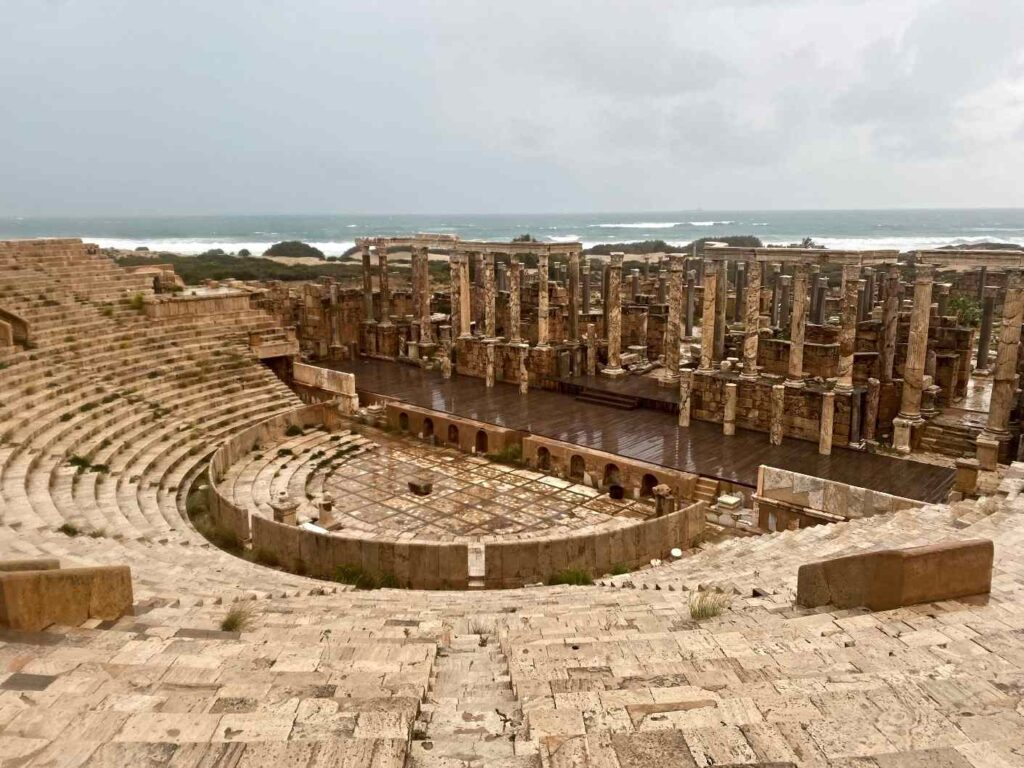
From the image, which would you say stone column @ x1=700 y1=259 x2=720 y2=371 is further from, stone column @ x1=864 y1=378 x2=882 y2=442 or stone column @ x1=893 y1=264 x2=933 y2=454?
stone column @ x1=893 y1=264 x2=933 y2=454

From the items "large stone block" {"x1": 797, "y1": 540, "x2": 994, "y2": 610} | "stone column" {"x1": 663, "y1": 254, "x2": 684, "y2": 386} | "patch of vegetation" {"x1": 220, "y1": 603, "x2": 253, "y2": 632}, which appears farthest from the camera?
"stone column" {"x1": 663, "y1": 254, "x2": 684, "y2": 386}

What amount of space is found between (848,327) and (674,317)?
511 centimetres

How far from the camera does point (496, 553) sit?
35.5ft

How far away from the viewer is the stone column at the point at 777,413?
54.5ft

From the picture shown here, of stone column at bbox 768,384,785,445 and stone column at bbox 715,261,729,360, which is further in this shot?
stone column at bbox 715,261,729,360

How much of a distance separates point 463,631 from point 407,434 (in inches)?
517

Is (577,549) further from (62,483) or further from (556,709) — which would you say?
(62,483)

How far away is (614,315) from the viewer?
22062 mm

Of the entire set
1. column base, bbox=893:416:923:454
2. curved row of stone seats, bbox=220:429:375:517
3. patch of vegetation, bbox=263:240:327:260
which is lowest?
curved row of stone seats, bbox=220:429:375:517

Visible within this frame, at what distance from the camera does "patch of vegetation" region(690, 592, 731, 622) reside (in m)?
7.24

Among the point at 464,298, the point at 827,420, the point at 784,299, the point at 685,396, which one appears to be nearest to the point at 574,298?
the point at 464,298

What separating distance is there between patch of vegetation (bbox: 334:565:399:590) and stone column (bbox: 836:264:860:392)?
10554mm

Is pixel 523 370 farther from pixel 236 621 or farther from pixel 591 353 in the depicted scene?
pixel 236 621

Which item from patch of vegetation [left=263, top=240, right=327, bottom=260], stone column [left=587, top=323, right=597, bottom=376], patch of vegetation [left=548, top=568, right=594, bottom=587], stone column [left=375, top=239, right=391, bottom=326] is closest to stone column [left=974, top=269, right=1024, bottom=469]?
patch of vegetation [left=548, top=568, right=594, bottom=587]
